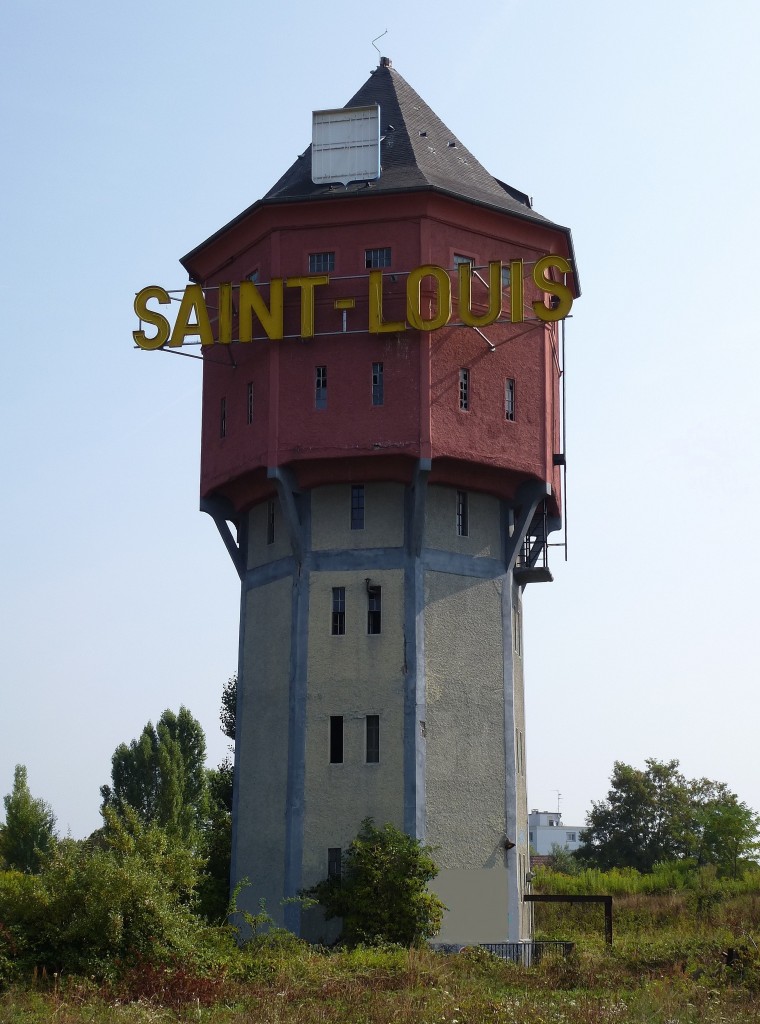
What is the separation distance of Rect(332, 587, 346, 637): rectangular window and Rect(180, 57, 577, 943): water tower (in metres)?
0.06

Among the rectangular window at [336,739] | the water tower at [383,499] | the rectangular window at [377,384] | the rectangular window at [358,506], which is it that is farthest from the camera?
the rectangular window at [358,506]

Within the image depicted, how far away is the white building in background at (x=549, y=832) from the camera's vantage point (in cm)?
18112

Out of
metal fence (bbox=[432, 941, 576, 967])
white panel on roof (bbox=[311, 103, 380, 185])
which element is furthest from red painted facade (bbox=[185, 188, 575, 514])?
metal fence (bbox=[432, 941, 576, 967])

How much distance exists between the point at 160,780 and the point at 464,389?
36.5 meters

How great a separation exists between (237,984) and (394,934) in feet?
31.7

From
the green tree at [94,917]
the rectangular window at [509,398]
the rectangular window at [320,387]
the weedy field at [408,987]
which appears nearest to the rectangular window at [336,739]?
the weedy field at [408,987]

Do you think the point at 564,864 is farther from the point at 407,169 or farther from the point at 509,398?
the point at 407,169

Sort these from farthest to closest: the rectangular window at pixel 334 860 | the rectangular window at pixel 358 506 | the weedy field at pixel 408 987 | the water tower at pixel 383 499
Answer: the rectangular window at pixel 358 506
the water tower at pixel 383 499
the rectangular window at pixel 334 860
the weedy field at pixel 408 987

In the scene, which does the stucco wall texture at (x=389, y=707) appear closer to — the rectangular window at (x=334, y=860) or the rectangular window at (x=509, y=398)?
the rectangular window at (x=334, y=860)

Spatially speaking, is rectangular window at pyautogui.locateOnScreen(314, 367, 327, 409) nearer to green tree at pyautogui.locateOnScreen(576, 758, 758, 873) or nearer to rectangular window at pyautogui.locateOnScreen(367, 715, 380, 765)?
rectangular window at pyautogui.locateOnScreen(367, 715, 380, 765)

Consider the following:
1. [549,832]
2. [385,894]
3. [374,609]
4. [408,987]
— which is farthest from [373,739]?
[549,832]

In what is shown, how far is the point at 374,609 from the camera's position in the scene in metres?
46.0

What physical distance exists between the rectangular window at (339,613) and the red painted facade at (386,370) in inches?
142

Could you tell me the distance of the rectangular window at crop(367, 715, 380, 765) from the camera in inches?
1764
